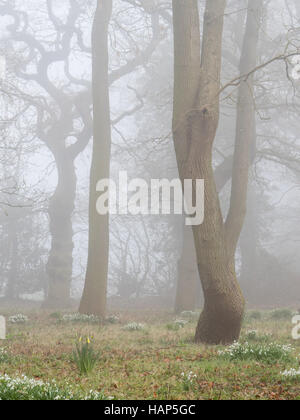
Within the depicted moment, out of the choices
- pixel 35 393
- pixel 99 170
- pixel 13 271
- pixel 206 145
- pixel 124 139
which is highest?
pixel 124 139

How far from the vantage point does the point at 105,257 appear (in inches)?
626

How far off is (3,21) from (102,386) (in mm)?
24556

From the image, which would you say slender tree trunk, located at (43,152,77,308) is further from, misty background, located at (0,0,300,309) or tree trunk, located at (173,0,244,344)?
tree trunk, located at (173,0,244,344)

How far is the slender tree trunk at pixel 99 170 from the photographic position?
1563 cm

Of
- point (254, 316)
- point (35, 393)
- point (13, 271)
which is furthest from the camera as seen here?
point (13, 271)

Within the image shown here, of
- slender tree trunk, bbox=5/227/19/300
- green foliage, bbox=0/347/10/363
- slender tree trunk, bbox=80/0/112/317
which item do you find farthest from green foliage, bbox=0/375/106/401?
slender tree trunk, bbox=5/227/19/300

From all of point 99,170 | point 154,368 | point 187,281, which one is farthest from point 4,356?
point 187,281

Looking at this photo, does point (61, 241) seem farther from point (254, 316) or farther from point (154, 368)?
point (154, 368)

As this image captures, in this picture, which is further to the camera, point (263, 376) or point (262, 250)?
point (262, 250)

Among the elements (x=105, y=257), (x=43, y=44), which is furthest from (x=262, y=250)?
(x=43, y=44)

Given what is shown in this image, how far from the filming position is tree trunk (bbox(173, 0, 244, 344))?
9.41 metres

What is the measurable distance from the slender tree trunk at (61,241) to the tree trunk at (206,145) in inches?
535

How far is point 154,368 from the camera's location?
6.90 meters
